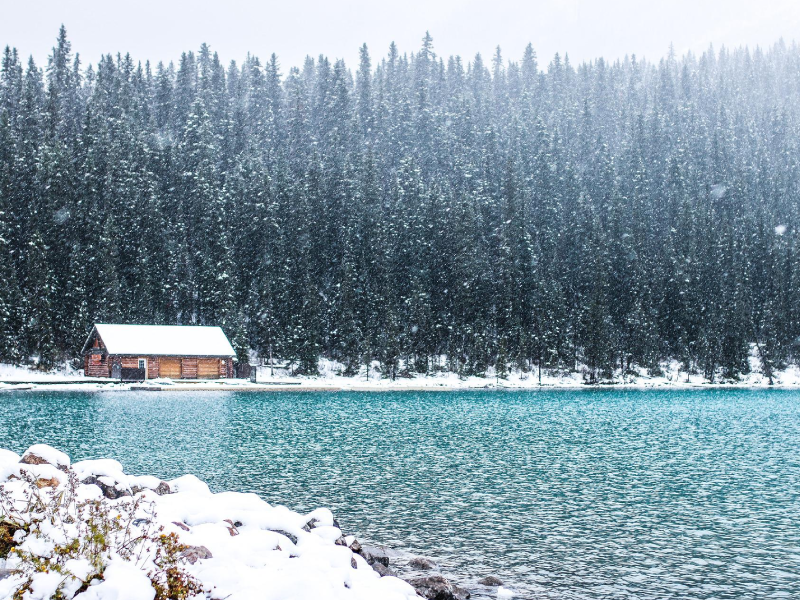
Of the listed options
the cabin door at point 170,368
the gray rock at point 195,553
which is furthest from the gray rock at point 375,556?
the cabin door at point 170,368

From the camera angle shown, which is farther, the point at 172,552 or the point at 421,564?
the point at 421,564

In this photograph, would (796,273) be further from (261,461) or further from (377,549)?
(377,549)

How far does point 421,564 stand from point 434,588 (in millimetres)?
2231

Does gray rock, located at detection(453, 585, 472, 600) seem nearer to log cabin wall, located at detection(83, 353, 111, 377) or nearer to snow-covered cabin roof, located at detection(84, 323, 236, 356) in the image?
snow-covered cabin roof, located at detection(84, 323, 236, 356)

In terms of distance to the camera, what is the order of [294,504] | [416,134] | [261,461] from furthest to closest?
[416,134] → [261,461] → [294,504]

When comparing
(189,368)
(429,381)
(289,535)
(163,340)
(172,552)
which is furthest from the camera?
(429,381)

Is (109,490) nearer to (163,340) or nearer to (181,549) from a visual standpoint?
(181,549)

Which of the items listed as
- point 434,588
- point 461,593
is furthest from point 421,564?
point 434,588

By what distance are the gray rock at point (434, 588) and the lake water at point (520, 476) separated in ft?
6.20

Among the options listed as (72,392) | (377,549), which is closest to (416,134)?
(72,392)

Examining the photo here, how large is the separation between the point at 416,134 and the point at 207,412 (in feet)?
333

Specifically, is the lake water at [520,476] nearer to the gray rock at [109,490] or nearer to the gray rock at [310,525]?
the gray rock at [310,525]

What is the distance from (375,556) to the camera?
15.2 meters

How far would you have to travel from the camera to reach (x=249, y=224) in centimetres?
10725
